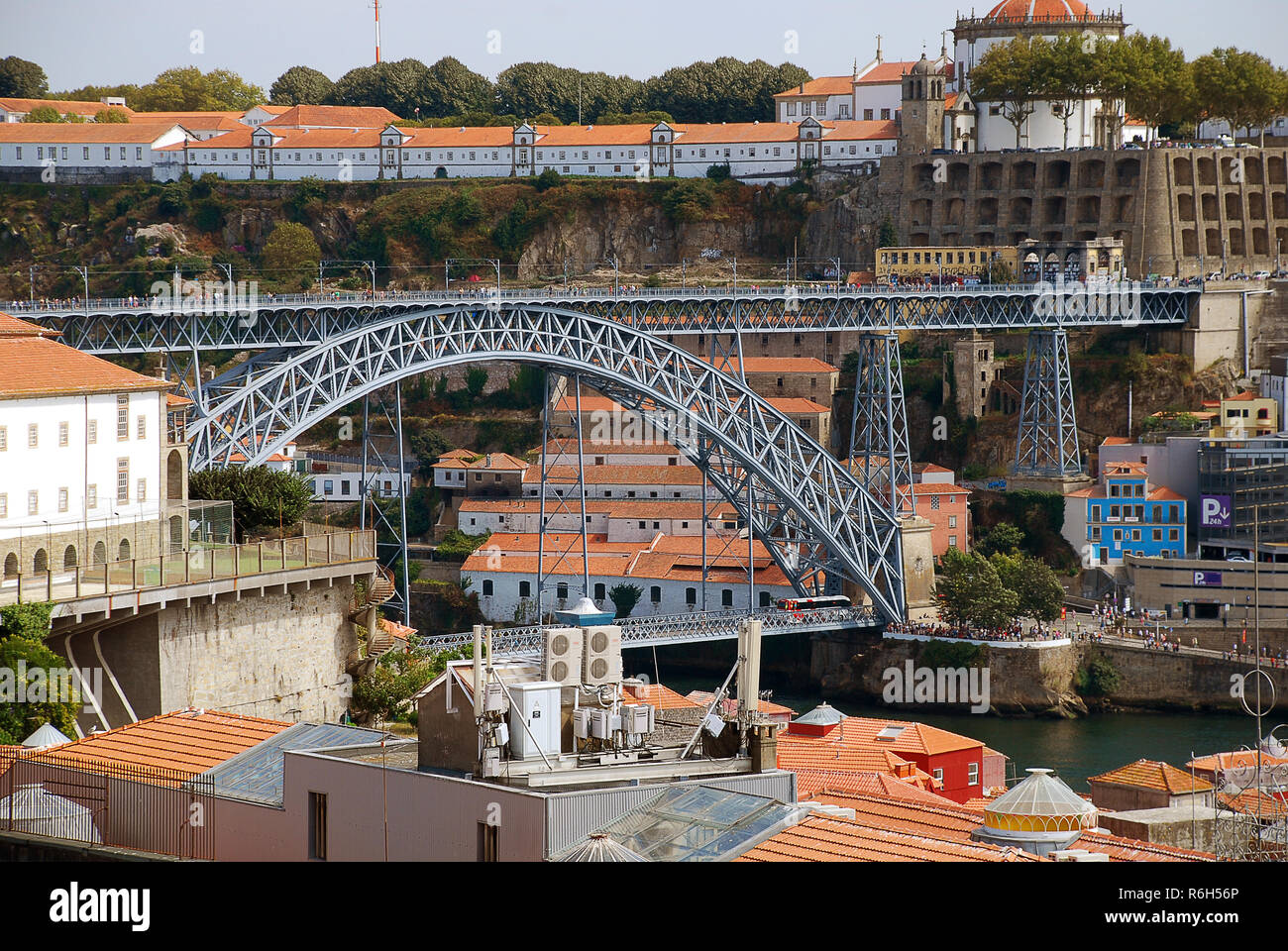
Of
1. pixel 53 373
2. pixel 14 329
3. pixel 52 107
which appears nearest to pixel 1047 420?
pixel 14 329

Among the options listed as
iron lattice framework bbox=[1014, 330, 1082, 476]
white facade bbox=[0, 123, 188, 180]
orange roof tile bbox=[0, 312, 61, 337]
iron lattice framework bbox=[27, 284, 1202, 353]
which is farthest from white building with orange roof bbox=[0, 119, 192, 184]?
orange roof tile bbox=[0, 312, 61, 337]

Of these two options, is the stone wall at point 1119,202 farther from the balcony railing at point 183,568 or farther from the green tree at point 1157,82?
the balcony railing at point 183,568

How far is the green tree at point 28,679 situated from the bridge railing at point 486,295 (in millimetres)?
17978

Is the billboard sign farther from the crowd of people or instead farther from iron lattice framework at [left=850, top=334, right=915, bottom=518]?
iron lattice framework at [left=850, top=334, right=915, bottom=518]

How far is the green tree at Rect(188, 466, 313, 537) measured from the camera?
2634 centimetres

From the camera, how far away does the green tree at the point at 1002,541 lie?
176 feet

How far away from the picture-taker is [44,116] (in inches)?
3300

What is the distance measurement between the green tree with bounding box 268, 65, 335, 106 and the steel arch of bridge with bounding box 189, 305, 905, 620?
142 feet

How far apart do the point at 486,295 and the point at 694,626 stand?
8.40 m

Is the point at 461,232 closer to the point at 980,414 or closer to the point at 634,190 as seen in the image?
the point at 634,190

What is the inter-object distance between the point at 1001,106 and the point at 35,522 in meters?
49.2

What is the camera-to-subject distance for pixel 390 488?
196 ft

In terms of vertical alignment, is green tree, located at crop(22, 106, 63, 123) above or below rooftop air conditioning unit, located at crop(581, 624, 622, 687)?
above
